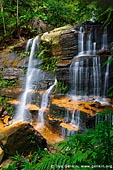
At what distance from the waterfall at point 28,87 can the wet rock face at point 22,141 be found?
3.67 meters

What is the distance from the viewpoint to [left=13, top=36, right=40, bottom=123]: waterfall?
942cm

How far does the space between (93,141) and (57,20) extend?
1684cm

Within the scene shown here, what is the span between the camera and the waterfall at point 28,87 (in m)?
9.42

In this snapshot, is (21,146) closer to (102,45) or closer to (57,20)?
(102,45)

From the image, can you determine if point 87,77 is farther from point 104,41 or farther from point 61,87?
point 104,41

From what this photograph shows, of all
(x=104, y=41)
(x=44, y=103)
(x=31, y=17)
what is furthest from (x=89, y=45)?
(x=31, y=17)

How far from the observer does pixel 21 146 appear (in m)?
5.38

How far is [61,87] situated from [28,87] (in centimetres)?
203

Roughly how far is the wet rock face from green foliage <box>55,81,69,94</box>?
163 inches

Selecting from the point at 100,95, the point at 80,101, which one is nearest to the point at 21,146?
the point at 80,101

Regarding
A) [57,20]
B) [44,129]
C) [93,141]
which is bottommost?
[44,129]

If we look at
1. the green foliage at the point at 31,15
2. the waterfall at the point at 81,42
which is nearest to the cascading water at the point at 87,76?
the waterfall at the point at 81,42

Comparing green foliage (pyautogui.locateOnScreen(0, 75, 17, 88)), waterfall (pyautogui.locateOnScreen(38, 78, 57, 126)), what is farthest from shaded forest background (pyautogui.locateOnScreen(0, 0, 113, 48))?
waterfall (pyautogui.locateOnScreen(38, 78, 57, 126))

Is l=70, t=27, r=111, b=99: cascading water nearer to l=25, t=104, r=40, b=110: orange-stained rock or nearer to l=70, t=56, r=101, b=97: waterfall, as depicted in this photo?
l=70, t=56, r=101, b=97: waterfall
